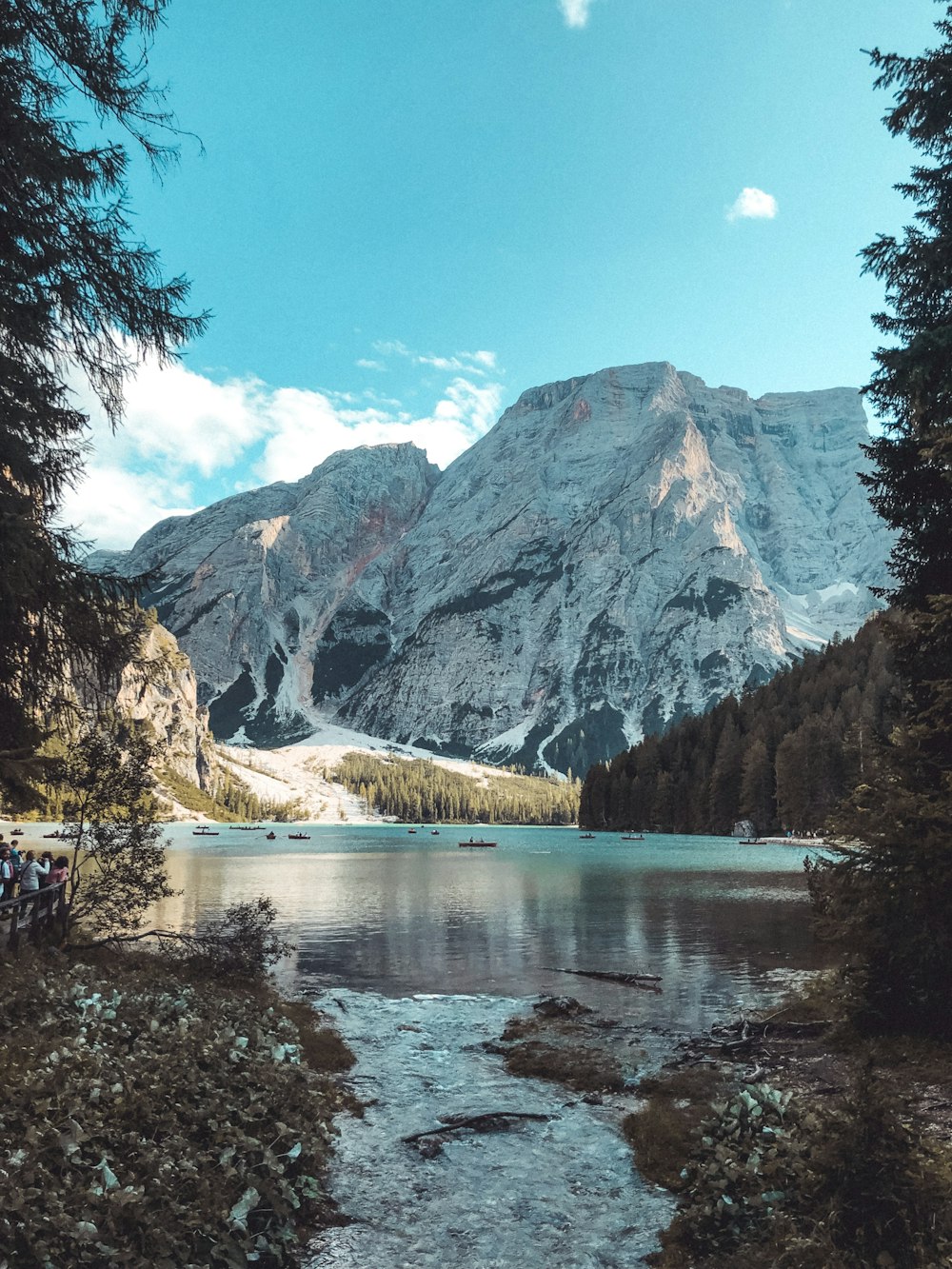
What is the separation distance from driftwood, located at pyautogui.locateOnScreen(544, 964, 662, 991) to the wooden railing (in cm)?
1841

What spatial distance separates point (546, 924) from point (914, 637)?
3458 cm

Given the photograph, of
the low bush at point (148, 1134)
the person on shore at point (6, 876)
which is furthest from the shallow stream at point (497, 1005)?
the person on shore at point (6, 876)

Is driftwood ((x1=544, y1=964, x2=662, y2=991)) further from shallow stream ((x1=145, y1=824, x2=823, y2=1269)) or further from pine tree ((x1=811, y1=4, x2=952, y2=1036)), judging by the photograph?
pine tree ((x1=811, y1=4, x2=952, y2=1036))

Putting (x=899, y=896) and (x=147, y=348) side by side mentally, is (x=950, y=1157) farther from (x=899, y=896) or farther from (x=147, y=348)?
(x=147, y=348)

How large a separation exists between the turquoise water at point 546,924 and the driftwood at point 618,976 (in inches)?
22.1

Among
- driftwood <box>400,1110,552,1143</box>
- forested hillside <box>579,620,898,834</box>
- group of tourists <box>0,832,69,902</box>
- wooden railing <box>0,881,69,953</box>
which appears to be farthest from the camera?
forested hillside <box>579,620,898,834</box>

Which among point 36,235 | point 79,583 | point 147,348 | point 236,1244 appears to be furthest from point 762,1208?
point 36,235

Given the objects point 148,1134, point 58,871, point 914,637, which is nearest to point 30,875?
point 58,871

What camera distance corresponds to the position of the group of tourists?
2269 cm

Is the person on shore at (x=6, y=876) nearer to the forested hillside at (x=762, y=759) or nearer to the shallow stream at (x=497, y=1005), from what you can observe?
the shallow stream at (x=497, y=1005)

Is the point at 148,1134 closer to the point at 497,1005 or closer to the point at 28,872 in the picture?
the point at 28,872

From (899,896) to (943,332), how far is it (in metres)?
10.5

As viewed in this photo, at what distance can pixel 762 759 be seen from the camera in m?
126

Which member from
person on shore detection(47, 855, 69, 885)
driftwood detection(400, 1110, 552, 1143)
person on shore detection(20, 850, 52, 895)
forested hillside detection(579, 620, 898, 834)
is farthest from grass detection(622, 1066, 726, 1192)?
forested hillside detection(579, 620, 898, 834)
